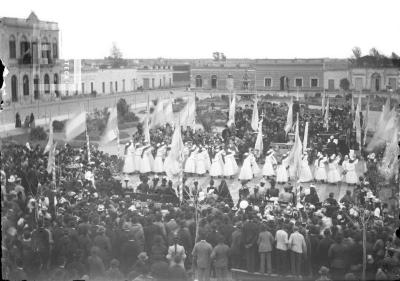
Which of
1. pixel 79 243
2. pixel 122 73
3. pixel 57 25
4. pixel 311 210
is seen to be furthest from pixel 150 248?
pixel 57 25

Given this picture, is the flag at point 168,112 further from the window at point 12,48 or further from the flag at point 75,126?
the window at point 12,48

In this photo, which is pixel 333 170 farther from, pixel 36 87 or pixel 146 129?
pixel 36 87

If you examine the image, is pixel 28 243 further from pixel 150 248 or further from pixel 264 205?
pixel 264 205

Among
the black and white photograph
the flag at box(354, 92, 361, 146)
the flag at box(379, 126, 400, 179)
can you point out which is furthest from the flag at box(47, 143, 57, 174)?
the flag at box(379, 126, 400, 179)

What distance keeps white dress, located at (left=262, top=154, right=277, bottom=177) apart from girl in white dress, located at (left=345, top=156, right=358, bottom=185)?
1337 mm

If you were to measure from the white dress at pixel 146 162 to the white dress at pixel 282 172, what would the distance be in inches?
95.7

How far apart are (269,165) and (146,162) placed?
92.7 inches

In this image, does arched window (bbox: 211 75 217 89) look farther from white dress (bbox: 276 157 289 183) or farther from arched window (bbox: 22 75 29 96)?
arched window (bbox: 22 75 29 96)

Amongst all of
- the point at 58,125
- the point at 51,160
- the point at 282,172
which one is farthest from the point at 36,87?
the point at 282,172

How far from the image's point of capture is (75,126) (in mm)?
10477

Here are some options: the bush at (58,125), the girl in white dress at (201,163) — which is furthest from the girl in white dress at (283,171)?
the bush at (58,125)

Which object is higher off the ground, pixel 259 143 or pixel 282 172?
pixel 259 143

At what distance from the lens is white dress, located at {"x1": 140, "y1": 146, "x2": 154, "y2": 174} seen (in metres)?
10.6

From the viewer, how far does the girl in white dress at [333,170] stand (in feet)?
33.2
